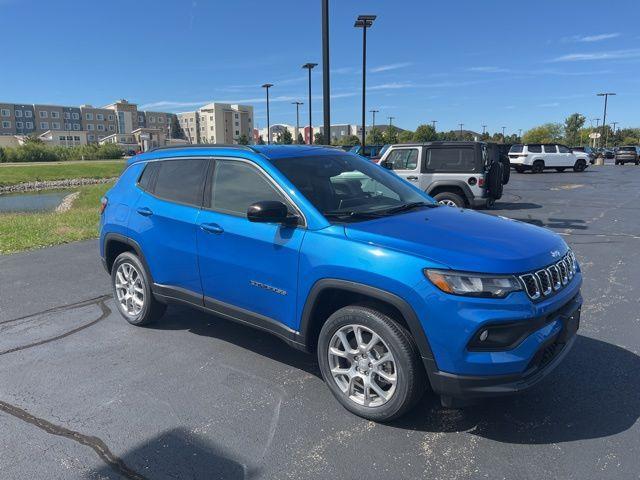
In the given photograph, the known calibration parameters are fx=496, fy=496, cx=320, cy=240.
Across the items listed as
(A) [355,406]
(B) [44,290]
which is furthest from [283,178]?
(B) [44,290]

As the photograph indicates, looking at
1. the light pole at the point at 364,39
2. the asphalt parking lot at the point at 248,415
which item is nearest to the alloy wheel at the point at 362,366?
the asphalt parking lot at the point at 248,415

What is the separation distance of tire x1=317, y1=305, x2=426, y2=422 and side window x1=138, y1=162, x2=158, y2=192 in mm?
2491

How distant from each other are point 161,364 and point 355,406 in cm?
177

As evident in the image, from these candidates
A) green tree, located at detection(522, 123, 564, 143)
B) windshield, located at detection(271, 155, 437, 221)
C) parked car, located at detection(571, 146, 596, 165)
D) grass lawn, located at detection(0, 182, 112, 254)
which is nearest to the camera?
windshield, located at detection(271, 155, 437, 221)

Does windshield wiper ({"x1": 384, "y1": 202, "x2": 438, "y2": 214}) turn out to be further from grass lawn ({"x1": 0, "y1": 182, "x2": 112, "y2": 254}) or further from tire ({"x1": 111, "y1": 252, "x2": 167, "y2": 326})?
grass lawn ({"x1": 0, "y1": 182, "x2": 112, "y2": 254})

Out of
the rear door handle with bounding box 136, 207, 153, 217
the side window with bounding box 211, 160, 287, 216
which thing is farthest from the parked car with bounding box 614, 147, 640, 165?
A: the rear door handle with bounding box 136, 207, 153, 217

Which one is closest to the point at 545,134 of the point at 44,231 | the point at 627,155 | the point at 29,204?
the point at 627,155

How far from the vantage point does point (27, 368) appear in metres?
4.07

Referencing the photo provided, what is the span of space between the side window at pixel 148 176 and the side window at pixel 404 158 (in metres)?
8.15

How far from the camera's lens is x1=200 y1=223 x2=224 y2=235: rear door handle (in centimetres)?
388

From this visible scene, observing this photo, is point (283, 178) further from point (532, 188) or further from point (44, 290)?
point (532, 188)

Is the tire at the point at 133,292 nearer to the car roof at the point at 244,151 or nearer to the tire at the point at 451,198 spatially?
the car roof at the point at 244,151

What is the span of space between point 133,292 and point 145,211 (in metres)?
0.89

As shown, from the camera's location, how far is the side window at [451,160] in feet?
38.0
